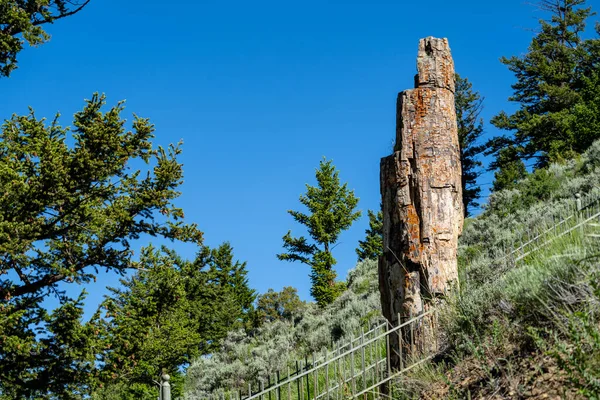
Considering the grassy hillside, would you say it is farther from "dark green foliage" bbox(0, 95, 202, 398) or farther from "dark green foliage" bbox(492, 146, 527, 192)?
"dark green foliage" bbox(492, 146, 527, 192)

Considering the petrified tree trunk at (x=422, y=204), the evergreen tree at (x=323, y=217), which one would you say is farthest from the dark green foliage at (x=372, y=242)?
the petrified tree trunk at (x=422, y=204)

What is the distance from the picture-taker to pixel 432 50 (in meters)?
7.78

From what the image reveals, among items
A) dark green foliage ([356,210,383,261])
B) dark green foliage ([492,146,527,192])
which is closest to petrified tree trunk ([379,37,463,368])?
dark green foliage ([492,146,527,192])

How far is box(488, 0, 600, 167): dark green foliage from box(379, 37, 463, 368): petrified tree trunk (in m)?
30.1

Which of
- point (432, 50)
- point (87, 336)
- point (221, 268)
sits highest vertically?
point (221, 268)

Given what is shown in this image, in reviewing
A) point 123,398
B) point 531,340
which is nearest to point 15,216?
point 531,340

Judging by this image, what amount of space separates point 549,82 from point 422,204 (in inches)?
1452

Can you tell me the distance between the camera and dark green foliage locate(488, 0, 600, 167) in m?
37.1

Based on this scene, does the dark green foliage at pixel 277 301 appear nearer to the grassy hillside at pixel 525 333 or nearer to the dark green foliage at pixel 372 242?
the dark green foliage at pixel 372 242

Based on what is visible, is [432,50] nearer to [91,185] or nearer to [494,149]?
[91,185]

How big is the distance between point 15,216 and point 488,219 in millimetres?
13941

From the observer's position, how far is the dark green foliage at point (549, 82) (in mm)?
37062

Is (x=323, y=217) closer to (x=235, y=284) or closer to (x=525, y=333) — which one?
(x=235, y=284)

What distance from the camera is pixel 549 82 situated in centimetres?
4038
